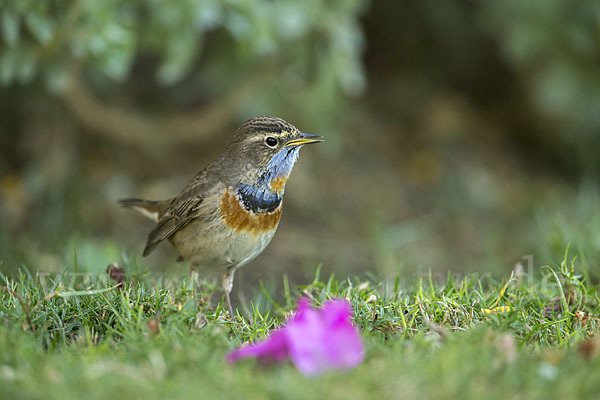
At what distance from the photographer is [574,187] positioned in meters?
9.12

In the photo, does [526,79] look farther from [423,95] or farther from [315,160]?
[315,160]

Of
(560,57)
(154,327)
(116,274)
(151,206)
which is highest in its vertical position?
(560,57)

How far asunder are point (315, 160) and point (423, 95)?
5.86 ft

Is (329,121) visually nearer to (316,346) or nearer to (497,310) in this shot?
(497,310)

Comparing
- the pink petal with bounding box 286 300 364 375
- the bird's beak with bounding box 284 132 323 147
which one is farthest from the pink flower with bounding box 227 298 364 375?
the bird's beak with bounding box 284 132 323 147

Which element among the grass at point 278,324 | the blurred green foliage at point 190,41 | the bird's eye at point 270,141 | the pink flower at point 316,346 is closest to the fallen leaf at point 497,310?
the grass at point 278,324

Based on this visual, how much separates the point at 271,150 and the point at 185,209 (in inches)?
28.2

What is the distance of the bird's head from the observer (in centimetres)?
501

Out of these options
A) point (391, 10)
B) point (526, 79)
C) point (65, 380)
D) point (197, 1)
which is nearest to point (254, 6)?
point (197, 1)

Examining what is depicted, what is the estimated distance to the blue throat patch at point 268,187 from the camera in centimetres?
499

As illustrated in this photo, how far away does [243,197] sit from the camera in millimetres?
4988

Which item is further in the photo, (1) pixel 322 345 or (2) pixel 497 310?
(2) pixel 497 310

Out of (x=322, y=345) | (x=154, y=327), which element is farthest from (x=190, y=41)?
(x=322, y=345)

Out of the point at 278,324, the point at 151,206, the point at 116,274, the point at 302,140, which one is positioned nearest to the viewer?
the point at 278,324
